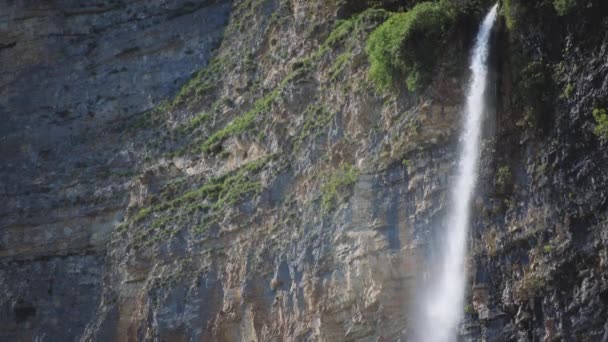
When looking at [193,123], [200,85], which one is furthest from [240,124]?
[200,85]

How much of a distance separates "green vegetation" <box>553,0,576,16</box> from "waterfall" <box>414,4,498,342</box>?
6.70 ft

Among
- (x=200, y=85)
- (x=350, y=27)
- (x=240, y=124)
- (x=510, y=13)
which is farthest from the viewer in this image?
(x=200, y=85)

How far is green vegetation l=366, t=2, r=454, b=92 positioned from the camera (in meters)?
22.2

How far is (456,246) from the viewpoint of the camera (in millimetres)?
20625

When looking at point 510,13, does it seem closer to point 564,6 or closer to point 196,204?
point 564,6

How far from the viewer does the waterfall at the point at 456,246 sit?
20.5m

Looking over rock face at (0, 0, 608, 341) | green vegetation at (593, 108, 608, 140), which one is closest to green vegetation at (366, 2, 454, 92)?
rock face at (0, 0, 608, 341)

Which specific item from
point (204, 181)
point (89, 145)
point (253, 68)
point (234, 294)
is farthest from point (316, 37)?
point (89, 145)

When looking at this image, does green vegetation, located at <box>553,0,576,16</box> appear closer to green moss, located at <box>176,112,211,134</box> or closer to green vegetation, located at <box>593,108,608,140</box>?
green vegetation, located at <box>593,108,608,140</box>

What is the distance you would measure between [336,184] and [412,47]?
11.6 ft

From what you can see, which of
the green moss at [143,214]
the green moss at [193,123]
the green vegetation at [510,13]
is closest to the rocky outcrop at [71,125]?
the green moss at [143,214]

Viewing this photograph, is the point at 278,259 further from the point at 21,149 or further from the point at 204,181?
the point at 21,149

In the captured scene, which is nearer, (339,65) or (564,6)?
(564,6)

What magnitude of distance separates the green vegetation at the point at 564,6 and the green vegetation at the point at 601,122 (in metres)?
2.17
